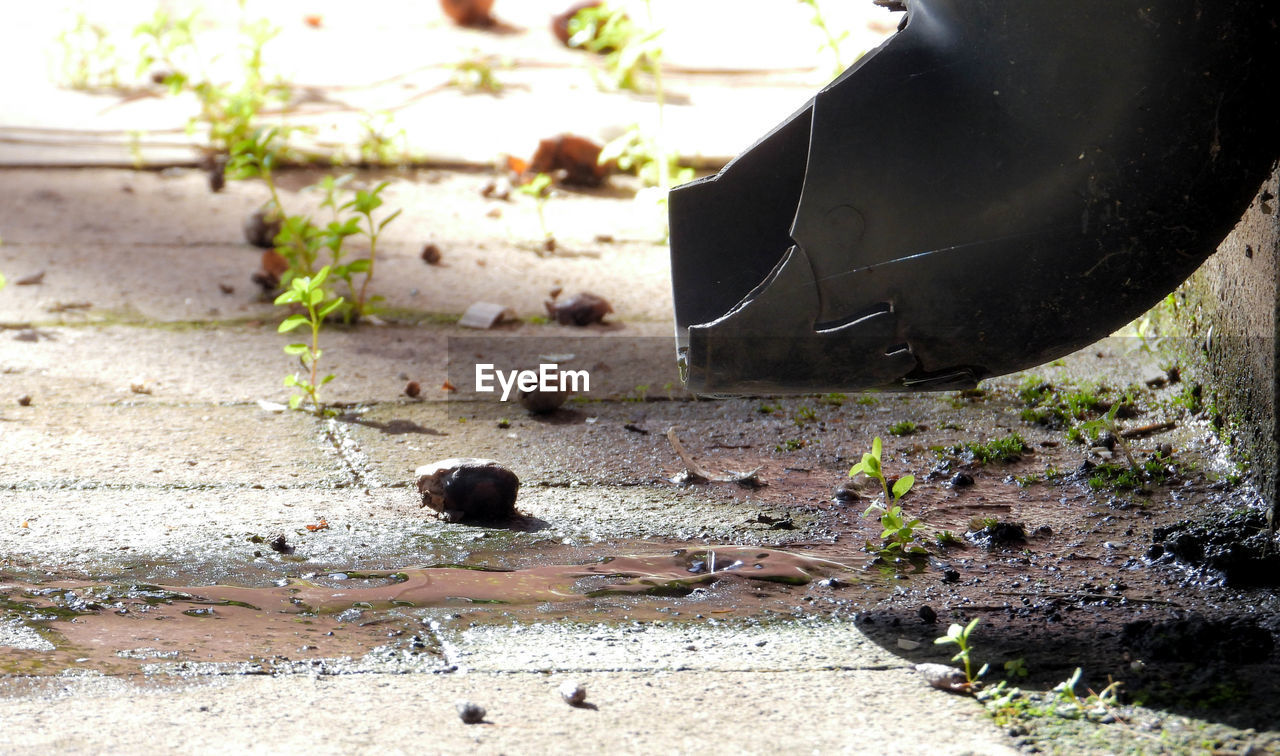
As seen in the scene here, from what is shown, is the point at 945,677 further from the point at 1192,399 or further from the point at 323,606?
the point at 1192,399

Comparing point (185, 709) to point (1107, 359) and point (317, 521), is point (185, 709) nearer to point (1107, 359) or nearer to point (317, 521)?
point (317, 521)

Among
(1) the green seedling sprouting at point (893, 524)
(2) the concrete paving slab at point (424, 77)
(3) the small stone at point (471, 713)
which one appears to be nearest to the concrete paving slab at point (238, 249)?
(2) the concrete paving slab at point (424, 77)


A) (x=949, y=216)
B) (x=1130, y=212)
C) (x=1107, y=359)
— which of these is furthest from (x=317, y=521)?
(x=1107, y=359)

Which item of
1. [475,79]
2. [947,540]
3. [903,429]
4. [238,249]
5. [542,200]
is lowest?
[947,540]

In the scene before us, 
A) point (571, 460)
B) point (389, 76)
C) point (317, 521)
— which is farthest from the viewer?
point (389, 76)

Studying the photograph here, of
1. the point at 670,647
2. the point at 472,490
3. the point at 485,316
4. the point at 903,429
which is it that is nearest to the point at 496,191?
the point at 485,316

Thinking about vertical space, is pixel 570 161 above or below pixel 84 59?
below
